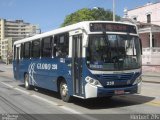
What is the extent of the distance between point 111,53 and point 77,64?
133 cm

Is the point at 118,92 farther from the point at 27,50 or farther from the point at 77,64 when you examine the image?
the point at 27,50

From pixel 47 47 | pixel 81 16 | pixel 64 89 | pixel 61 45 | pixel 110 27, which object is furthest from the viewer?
pixel 81 16

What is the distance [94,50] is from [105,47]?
15.3 inches

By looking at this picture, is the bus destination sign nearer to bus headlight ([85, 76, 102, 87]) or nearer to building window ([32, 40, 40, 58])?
bus headlight ([85, 76, 102, 87])

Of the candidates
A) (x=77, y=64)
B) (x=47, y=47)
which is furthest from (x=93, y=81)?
(x=47, y=47)

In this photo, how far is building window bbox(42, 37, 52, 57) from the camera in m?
16.9

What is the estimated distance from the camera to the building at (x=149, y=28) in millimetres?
50500

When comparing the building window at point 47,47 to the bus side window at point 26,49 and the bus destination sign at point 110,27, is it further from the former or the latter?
the bus destination sign at point 110,27

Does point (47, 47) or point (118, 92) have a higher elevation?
point (47, 47)

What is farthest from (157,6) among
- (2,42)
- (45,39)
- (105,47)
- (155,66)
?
(2,42)

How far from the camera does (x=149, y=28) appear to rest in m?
54.6

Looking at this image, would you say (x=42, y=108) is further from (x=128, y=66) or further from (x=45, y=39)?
(x=45, y=39)

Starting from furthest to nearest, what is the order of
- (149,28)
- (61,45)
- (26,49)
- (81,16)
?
(81,16), (149,28), (26,49), (61,45)

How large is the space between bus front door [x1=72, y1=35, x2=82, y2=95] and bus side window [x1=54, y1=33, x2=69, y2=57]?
0.66 metres
